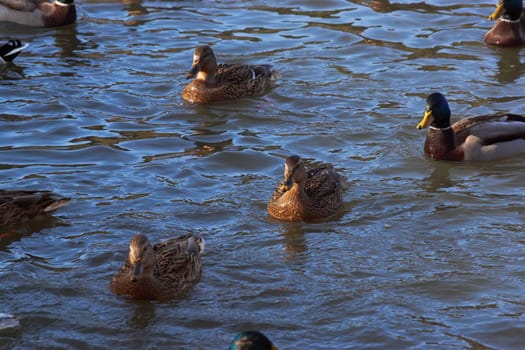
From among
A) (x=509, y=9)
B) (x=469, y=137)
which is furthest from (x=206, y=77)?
(x=509, y=9)

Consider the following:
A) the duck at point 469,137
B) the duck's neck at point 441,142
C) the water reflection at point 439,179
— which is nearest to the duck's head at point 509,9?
the duck at point 469,137

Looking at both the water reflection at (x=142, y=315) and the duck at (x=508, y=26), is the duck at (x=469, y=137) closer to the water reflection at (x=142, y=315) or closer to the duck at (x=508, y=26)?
the duck at (x=508, y=26)

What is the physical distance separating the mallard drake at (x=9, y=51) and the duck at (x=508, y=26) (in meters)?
6.57

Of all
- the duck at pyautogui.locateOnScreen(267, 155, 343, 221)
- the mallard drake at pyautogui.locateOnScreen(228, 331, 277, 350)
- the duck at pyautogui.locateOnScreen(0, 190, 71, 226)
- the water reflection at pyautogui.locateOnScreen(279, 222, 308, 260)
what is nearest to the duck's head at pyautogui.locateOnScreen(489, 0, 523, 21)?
the duck at pyautogui.locateOnScreen(267, 155, 343, 221)

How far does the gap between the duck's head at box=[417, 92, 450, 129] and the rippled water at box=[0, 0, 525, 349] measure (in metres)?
0.40

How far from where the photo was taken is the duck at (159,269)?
8.34m

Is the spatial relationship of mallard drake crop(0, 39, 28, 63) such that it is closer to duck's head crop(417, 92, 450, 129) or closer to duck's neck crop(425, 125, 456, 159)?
duck's head crop(417, 92, 450, 129)

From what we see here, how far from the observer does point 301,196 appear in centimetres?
1008

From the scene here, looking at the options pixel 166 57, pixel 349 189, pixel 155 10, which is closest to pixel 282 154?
pixel 349 189

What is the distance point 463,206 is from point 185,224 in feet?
8.50

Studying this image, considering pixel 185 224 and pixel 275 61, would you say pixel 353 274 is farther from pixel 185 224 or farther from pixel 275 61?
pixel 275 61

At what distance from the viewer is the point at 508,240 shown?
372 inches

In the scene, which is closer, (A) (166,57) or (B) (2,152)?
(B) (2,152)

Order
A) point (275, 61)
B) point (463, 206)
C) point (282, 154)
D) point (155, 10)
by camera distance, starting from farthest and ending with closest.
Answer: point (155, 10) → point (275, 61) → point (282, 154) → point (463, 206)
